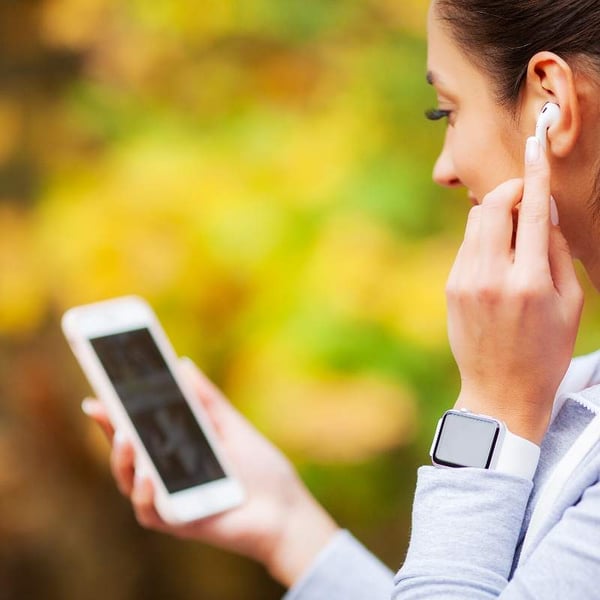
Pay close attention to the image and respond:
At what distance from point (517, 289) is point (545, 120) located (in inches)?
6.1

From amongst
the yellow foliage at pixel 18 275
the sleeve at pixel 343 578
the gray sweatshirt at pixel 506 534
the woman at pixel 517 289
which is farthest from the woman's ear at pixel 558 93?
the yellow foliage at pixel 18 275

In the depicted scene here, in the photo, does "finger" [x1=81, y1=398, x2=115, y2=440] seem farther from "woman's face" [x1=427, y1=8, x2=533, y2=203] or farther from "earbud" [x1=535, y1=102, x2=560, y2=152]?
"earbud" [x1=535, y1=102, x2=560, y2=152]

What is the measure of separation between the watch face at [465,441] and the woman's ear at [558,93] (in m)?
0.25

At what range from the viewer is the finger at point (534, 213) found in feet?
2.66

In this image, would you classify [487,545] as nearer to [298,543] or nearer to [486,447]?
[486,447]

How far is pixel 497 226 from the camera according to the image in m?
0.83

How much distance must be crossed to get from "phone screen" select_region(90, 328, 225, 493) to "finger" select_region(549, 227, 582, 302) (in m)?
0.63

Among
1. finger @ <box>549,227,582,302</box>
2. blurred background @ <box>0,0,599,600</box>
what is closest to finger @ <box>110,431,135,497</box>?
finger @ <box>549,227,582,302</box>

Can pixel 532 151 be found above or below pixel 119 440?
above

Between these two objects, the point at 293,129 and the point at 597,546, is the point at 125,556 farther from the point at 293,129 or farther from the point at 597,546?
the point at 597,546

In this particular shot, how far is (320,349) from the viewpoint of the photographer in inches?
81.2

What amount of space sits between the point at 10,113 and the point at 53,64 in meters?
0.16

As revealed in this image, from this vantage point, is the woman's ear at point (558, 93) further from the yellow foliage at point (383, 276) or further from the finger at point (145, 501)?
the yellow foliage at point (383, 276)

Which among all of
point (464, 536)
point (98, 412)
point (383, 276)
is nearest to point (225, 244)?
point (383, 276)
